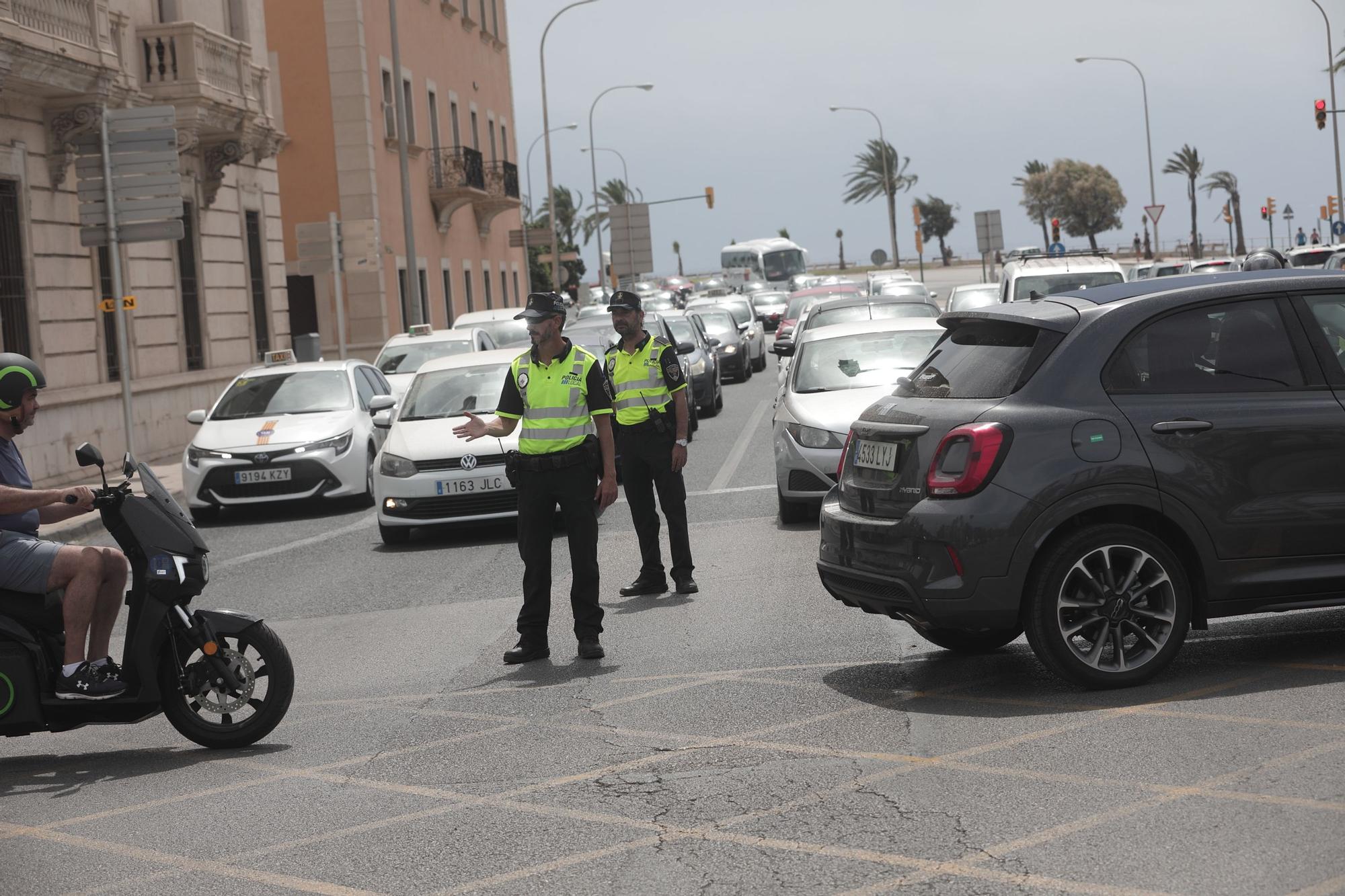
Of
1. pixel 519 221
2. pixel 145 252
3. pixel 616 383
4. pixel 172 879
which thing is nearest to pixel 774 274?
pixel 519 221

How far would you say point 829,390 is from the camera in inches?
546

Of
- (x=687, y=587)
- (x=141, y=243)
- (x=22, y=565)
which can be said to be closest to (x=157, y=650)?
(x=22, y=565)

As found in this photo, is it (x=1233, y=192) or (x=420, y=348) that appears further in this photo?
(x=1233, y=192)

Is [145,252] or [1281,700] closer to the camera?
[1281,700]

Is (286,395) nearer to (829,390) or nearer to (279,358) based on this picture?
(279,358)

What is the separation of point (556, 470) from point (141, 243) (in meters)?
17.6

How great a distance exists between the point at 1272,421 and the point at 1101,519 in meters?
0.82

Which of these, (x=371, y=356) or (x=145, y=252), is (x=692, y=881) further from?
(x=371, y=356)

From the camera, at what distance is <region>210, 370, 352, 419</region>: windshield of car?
17703mm

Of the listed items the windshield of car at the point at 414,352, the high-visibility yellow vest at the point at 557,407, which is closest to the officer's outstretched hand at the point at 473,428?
the high-visibility yellow vest at the point at 557,407

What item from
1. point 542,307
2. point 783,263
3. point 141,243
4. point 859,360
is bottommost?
point 859,360

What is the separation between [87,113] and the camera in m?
22.3

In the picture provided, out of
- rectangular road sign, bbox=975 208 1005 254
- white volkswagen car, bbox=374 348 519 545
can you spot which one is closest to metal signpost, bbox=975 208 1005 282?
rectangular road sign, bbox=975 208 1005 254

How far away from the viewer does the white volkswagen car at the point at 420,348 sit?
22281 mm
